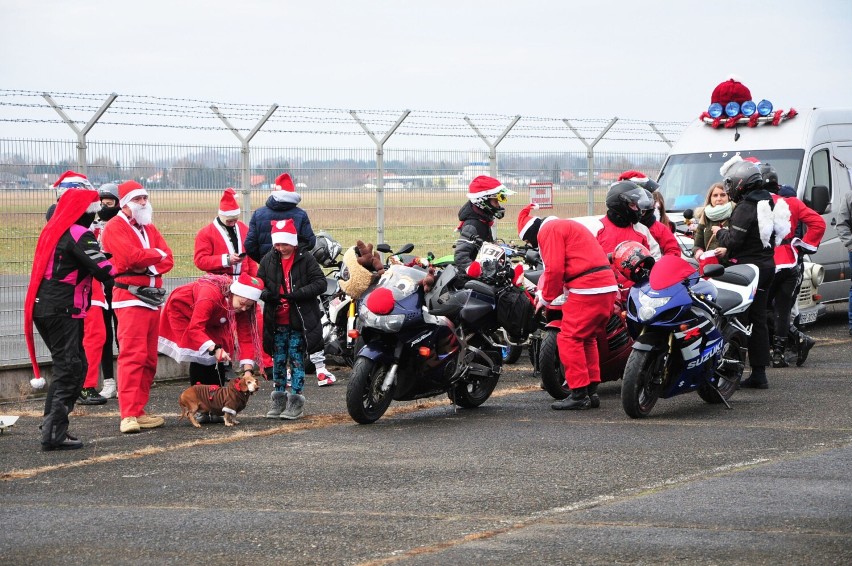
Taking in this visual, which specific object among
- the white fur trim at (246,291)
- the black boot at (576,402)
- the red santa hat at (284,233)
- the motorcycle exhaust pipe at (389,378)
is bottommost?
the black boot at (576,402)

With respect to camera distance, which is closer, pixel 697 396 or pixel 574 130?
pixel 697 396

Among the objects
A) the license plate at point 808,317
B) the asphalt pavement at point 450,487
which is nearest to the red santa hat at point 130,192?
the asphalt pavement at point 450,487

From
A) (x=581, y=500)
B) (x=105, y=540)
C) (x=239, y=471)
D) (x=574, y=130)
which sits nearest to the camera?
(x=105, y=540)

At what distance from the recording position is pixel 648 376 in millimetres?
10242

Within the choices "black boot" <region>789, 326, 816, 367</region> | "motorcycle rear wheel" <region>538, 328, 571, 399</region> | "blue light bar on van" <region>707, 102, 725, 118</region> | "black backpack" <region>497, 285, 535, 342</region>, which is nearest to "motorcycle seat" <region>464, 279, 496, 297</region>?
"black backpack" <region>497, 285, 535, 342</region>

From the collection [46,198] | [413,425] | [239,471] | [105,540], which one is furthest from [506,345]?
[105,540]

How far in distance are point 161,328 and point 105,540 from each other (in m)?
4.36

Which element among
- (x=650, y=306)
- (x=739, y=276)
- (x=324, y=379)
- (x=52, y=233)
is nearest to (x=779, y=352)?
(x=739, y=276)

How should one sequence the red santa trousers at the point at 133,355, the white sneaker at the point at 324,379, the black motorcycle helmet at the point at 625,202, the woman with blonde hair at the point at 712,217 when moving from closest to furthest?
1. the red santa trousers at the point at 133,355
2. the black motorcycle helmet at the point at 625,202
3. the white sneaker at the point at 324,379
4. the woman with blonde hair at the point at 712,217

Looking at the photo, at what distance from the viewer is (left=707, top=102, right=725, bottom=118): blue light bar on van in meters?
17.3

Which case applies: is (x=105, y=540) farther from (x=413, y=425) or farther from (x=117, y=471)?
(x=413, y=425)

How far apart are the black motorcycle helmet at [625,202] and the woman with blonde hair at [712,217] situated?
2484 millimetres

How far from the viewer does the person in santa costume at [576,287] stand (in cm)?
1060

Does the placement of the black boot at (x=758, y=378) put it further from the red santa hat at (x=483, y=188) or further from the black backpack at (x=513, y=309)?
the red santa hat at (x=483, y=188)
